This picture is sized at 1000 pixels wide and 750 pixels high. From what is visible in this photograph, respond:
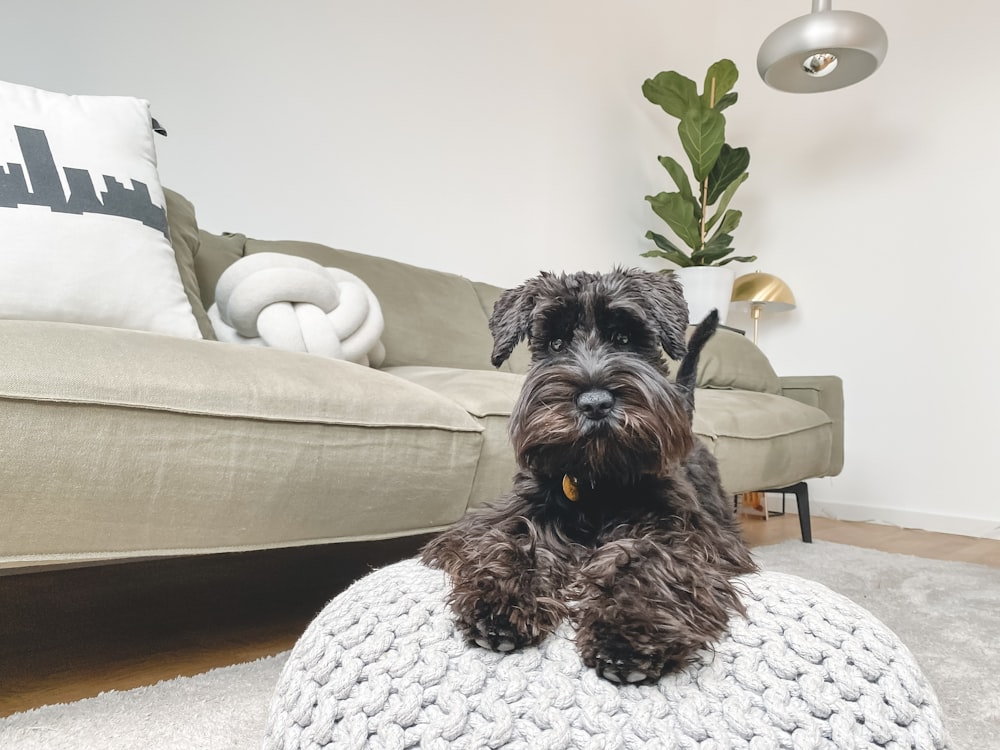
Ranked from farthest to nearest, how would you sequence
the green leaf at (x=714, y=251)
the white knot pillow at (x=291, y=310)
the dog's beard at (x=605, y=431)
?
1. the green leaf at (x=714, y=251)
2. the white knot pillow at (x=291, y=310)
3. the dog's beard at (x=605, y=431)

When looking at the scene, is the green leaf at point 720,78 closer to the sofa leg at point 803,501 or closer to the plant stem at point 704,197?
the plant stem at point 704,197

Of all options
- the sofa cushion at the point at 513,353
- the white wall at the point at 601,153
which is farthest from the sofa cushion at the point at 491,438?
the white wall at the point at 601,153

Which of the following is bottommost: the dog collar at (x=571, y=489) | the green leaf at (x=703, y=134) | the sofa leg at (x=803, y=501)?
the sofa leg at (x=803, y=501)

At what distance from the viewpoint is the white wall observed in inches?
97.1

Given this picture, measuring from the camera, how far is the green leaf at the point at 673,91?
3.81 m

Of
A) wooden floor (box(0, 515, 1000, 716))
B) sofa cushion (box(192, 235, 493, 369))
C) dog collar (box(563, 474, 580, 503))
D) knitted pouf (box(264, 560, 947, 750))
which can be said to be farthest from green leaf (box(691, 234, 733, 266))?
knitted pouf (box(264, 560, 947, 750))

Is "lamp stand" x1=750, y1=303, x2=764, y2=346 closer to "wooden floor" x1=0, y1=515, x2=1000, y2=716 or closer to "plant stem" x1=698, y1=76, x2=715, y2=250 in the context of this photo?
"plant stem" x1=698, y1=76, x2=715, y2=250

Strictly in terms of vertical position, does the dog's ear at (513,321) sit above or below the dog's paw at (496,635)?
above

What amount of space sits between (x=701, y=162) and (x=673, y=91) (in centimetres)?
45

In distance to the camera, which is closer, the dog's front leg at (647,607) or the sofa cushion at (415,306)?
the dog's front leg at (647,607)

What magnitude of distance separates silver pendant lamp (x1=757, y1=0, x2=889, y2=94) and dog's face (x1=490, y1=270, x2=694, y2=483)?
8.71 feet

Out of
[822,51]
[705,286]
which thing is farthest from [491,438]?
[822,51]

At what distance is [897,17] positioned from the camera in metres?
3.88

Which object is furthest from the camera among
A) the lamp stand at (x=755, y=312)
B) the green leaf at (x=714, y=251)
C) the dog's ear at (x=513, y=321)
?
the lamp stand at (x=755, y=312)
